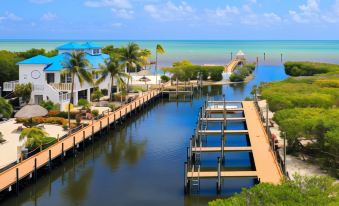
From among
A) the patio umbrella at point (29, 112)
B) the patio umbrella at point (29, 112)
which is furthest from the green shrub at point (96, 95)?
the patio umbrella at point (29, 112)

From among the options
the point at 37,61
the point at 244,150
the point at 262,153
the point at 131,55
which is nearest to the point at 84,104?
the point at 37,61

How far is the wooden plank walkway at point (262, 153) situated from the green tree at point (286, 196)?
730cm

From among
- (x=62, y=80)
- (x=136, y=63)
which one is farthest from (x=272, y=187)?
(x=136, y=63)

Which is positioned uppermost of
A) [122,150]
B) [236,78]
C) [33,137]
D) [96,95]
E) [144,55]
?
[144,55]

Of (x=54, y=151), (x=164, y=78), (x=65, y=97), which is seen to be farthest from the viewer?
(x=164, y=78)

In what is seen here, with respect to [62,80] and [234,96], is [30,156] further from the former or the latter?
[234,96]

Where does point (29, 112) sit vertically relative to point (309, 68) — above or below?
below

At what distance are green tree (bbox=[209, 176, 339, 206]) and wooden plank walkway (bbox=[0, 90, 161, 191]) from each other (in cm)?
1629

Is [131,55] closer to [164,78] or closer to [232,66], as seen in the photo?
[164,78]

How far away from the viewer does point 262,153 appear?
35.3 m

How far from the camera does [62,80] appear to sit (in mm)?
56844

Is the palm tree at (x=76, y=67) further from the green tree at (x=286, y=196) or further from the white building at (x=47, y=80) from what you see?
the green tree at (x=286, y=196)

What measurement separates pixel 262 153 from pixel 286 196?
1892 cm

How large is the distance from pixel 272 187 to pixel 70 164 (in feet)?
75.2
